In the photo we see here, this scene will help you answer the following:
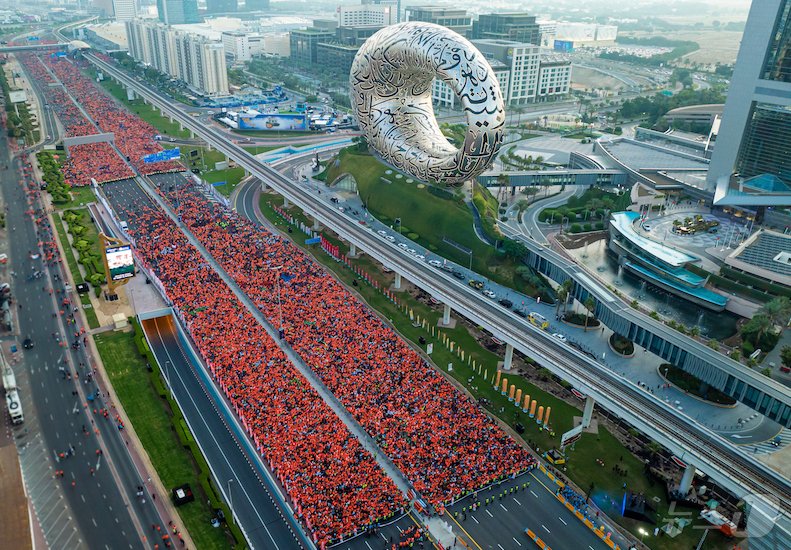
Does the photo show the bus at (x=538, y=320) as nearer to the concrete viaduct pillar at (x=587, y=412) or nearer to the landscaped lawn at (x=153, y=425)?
the concrete viaduct pillar at (x=587, y=412)

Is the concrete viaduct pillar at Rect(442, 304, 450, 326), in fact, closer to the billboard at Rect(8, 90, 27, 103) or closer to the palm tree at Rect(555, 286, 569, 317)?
the palm tree at Rect(555, 286, 569, 317)

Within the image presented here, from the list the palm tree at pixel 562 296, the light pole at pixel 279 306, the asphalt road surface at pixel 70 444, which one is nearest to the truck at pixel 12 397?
the asphalt road surface at pixel 70 444

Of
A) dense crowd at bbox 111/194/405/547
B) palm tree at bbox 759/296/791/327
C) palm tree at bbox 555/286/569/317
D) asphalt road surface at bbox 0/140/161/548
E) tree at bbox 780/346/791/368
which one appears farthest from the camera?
palm tree at bbox 555/286/569/317

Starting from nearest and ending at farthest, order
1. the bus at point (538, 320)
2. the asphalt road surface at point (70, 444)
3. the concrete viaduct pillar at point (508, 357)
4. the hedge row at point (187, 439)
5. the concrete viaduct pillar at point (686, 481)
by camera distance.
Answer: the hedge row at point (187, 439) → the asphalt road surface at point (70, 444) → the concrete viaduct pillar at point (686, 481) → the concrete viaduct pillar at point (508, 357) → the bus at point (538, 320)

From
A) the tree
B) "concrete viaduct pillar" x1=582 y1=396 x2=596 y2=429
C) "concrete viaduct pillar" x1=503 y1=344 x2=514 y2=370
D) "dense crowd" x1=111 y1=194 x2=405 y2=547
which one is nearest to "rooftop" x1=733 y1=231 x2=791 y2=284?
the tree

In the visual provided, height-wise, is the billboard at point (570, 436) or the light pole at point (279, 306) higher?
the light pole at point (279, 306)

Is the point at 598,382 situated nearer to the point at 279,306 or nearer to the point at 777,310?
the point at 777,310

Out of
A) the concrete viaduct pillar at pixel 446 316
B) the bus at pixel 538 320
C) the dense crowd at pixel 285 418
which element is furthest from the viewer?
the concrete viaduct pillar at pixel 446 316
